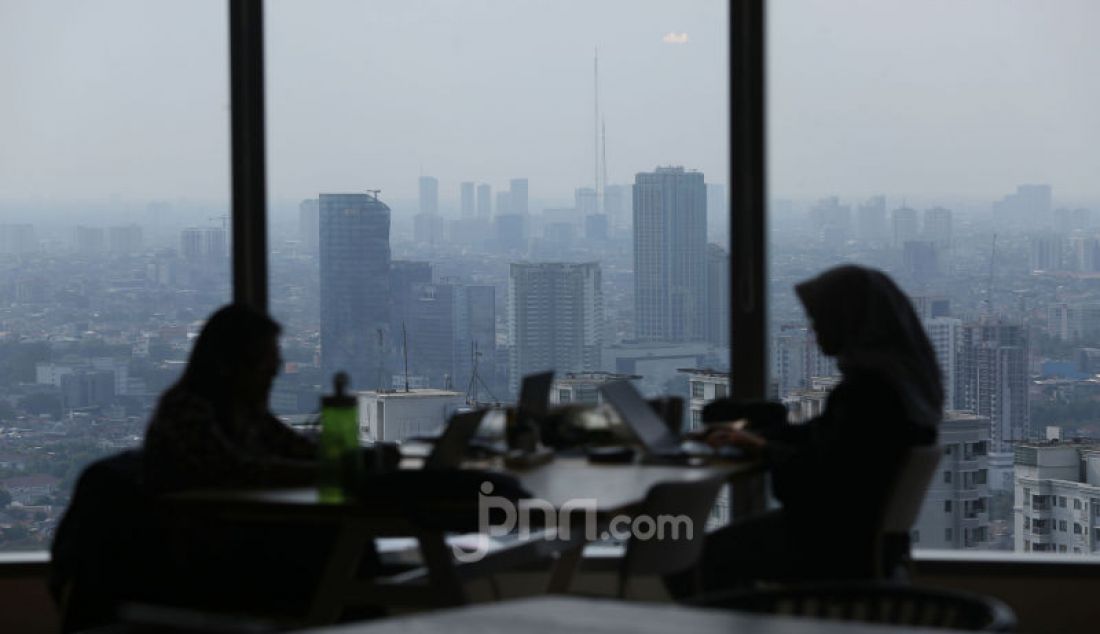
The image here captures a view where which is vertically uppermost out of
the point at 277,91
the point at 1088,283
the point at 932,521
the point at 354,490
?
the point at 277,91

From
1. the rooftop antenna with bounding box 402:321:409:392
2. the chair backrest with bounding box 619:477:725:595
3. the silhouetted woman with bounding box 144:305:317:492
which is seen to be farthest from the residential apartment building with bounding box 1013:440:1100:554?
the silhouetted woman with bounding box 144:305:317:492

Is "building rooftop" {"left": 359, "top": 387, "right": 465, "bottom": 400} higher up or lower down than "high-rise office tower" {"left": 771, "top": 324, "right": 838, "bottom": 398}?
lower down

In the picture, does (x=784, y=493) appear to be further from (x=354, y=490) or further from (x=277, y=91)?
(x=277, y=91)

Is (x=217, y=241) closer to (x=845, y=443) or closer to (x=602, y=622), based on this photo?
(x=845, y=443)

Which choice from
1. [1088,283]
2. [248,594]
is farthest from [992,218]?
[248,594]

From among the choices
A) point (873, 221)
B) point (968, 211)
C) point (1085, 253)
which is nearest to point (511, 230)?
point (873, 221)

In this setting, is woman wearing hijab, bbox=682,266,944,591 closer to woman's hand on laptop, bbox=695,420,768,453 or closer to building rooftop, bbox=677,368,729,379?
woman's hand on laptop, bbox=695,420,768,453
